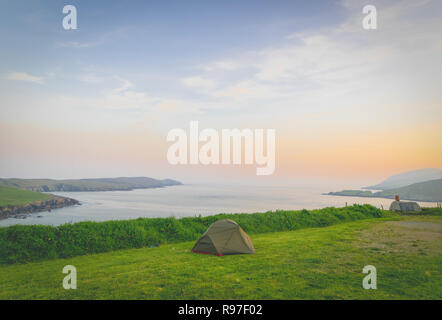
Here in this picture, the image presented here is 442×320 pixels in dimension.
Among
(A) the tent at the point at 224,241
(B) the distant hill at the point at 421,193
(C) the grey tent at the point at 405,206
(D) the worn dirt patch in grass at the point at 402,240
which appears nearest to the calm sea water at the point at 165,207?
(A) the tent at the point at 224,241

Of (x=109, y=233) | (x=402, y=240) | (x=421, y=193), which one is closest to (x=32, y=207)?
(x=109, y=233)

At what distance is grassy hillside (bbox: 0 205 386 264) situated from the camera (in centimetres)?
1390

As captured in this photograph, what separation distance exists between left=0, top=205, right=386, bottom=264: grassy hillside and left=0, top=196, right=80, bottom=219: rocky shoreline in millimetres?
45866

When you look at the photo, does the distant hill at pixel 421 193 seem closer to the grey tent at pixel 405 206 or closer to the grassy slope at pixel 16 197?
the grey tent at pixel 405 206

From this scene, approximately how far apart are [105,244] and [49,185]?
13479 centimetres

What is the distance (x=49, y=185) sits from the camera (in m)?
127

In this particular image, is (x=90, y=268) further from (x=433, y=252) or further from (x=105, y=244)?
(x=433, y=252)

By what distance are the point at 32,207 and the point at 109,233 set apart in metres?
58.9

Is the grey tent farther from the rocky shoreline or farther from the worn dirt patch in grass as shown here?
the rocky shoreline

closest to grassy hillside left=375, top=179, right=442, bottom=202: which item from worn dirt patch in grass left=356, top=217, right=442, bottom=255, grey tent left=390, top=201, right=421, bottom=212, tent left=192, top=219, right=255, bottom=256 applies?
grey tent left=390, top=201, right=421, bottom=212
